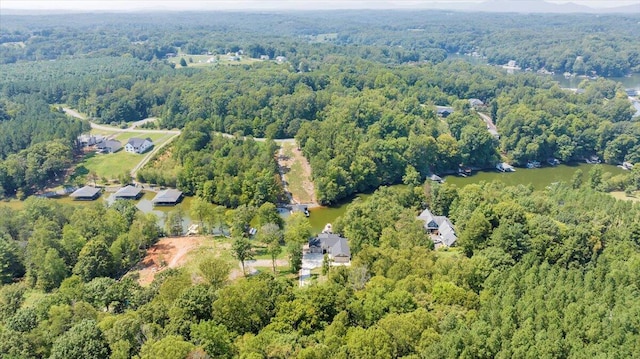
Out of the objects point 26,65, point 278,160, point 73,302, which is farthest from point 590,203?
point 26,65

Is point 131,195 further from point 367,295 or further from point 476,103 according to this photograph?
point 476,103

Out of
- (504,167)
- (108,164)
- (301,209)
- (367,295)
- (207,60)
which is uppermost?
(207,60)

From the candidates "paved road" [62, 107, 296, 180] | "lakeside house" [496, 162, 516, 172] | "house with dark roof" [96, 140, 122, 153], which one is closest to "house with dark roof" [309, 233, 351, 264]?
"paved road" [62, 107, 296, 180]

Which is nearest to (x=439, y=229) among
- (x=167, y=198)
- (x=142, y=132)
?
(x=167, y=198)

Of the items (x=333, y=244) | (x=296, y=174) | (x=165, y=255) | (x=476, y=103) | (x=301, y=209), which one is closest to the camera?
(x=165, y=255)

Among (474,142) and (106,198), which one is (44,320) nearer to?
(106,198)

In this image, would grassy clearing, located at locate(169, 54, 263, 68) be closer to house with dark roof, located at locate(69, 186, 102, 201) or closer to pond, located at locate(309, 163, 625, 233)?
house with dark roof, located at locate(69, 186, 102, 201)
